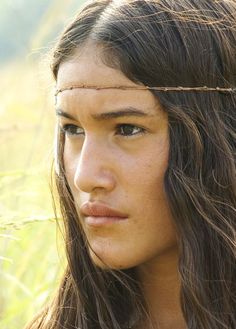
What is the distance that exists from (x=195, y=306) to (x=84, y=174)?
21.3 inches

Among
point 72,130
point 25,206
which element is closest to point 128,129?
point 72,130

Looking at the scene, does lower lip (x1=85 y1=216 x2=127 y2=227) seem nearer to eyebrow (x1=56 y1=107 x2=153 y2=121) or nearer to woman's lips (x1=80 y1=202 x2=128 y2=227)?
woman's lips (x1=80 y1=202 x2=128 y2=227)

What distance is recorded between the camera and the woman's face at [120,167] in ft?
12.1

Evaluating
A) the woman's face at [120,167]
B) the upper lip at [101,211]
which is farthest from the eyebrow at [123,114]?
the upper lip at [101,211]

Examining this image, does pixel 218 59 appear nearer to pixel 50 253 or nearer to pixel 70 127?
pixel 70 127

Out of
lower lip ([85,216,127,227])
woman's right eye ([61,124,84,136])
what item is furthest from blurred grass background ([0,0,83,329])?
lower lip ([85,216,127,227])

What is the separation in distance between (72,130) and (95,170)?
26 centimetres

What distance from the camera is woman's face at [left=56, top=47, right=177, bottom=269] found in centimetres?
369

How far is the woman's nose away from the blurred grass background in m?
0.38

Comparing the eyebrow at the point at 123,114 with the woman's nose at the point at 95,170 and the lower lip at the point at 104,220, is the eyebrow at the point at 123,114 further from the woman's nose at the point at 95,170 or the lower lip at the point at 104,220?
the lower lip at the point at 104,220

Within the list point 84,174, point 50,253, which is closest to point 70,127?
point 84,174

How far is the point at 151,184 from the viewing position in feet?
12.1

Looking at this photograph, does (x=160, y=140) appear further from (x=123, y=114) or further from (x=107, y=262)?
(x=107, y=262)

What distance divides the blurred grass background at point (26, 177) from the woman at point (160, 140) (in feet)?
1.22
